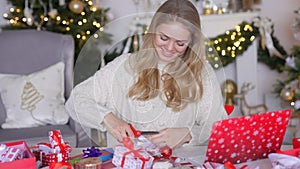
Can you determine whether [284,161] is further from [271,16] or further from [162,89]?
[271,16]

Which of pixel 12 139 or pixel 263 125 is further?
pixel 12 139

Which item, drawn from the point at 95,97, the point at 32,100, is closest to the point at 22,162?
the point at 95,97

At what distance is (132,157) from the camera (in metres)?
1.16

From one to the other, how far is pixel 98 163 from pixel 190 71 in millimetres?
343

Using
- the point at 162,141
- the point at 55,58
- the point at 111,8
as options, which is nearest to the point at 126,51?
the point at 162,141

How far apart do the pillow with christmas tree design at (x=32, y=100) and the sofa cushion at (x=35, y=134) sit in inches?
2.0

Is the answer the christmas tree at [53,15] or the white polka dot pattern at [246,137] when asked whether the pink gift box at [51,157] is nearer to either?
the white polka dot pattern at [246,137]

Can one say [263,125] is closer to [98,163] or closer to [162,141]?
[162,141]

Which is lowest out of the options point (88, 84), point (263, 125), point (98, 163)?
point (98, 163)

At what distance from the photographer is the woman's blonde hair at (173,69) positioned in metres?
1.08

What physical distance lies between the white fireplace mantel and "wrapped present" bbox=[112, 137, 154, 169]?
7.01 feet

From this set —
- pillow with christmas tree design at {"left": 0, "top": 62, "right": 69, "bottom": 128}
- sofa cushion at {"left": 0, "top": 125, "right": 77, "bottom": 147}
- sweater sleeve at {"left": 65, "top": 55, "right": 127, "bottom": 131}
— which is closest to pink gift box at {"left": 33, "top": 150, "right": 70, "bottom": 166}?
sweater sleeve at {"left": 65, "top": 55, "right": 127, "bottom": 131}

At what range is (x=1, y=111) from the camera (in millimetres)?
2570

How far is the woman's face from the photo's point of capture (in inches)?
41.4
